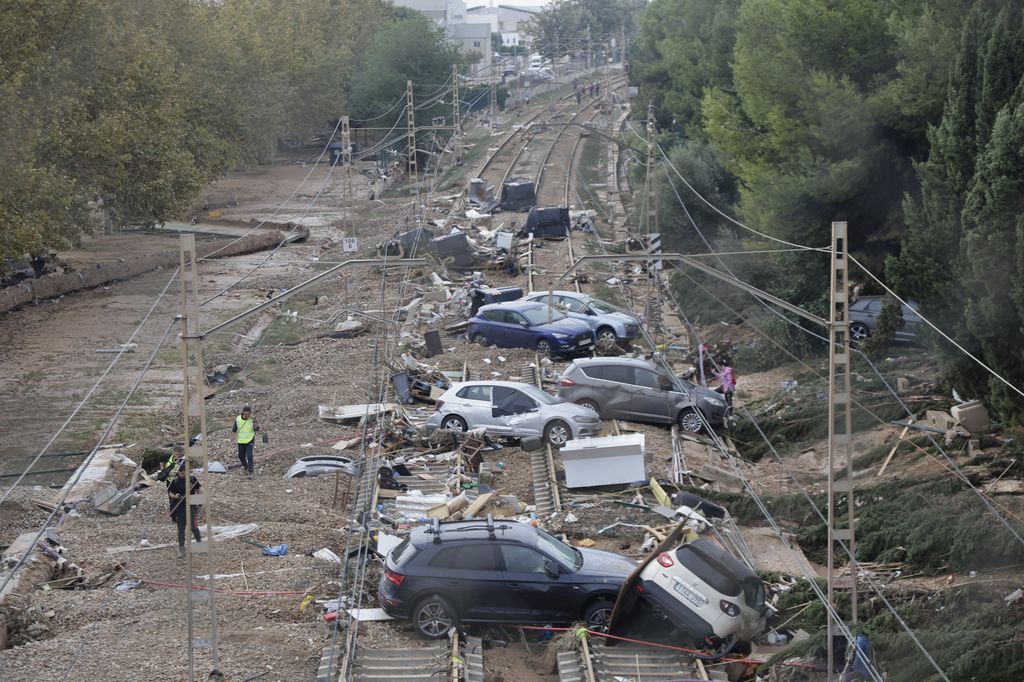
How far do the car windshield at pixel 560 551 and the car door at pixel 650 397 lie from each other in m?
9.79

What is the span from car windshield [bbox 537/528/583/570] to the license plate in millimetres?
1202

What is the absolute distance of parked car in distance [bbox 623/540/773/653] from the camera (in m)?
14.4

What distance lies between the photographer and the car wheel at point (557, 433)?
2288 centimetres

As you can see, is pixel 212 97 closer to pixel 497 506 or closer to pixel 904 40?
pixel 904 40

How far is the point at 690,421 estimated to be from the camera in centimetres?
2509

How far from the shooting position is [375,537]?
17.6 meters

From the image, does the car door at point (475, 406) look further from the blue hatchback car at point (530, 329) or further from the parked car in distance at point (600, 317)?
the parked car in distance at point (600, 317)

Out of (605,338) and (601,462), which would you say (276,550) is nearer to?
(601,462)

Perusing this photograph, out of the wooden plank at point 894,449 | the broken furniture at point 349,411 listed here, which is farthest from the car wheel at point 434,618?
the wooden plank at point 894,449

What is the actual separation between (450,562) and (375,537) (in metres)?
3.30

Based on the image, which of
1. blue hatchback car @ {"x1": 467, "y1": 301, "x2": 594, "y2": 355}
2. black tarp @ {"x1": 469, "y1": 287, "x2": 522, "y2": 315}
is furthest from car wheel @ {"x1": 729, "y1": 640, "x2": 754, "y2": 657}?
black tarp @ {"x1": 469, "y1": 287, "x2": 522, "y2": 315}

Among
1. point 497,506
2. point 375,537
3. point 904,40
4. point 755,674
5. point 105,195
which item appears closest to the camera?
point 755,674

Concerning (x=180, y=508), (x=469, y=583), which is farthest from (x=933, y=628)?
(x=180, y=508)

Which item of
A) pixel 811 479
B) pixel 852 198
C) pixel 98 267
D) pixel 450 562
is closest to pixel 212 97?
pixel 98 267
